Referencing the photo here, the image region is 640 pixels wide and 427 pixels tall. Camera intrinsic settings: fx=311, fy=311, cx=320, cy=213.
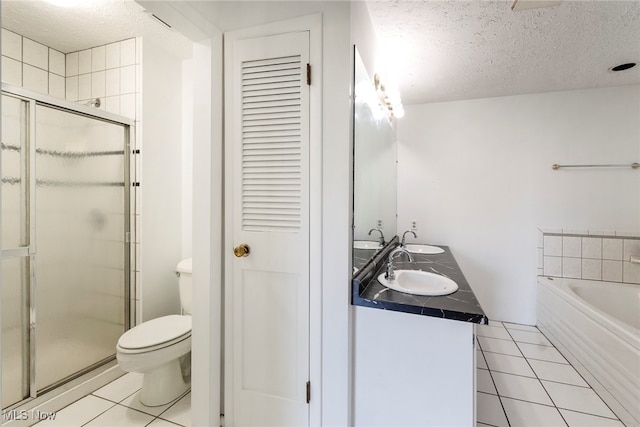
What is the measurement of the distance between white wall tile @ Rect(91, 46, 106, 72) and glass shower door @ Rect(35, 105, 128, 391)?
55 centimetres

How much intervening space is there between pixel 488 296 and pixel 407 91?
7.09 ft

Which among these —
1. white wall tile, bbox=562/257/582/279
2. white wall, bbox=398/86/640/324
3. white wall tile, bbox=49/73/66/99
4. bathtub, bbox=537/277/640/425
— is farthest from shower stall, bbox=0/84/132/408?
white wall tile, bbox=562/257/582/279

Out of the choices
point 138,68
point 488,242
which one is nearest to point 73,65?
point 138,68

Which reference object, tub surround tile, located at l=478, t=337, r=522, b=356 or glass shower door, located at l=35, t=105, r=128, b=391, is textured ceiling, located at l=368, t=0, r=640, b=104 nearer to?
glass shower door, located at l=35, t=105, r=128, b=391

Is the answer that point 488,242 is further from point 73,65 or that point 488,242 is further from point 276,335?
point 73,65

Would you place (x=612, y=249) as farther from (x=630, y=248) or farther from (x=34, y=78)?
(x=34, y=78)

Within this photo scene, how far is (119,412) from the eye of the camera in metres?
1.82

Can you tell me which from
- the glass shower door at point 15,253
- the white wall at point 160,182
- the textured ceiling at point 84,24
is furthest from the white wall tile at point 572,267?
the glass shower door at point 15,253

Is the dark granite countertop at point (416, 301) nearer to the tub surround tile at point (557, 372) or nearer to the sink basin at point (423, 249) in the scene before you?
the sink basin at point (423, 249)

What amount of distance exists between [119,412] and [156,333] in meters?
0.47

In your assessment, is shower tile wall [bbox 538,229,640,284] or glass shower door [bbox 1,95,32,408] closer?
glass shower door [bbox 1,95,32,408]

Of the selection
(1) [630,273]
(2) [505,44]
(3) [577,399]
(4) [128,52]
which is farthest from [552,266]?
(4) [128,52]

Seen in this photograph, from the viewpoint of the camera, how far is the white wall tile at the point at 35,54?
226 cm

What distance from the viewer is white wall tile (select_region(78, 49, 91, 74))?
95.7 inches
